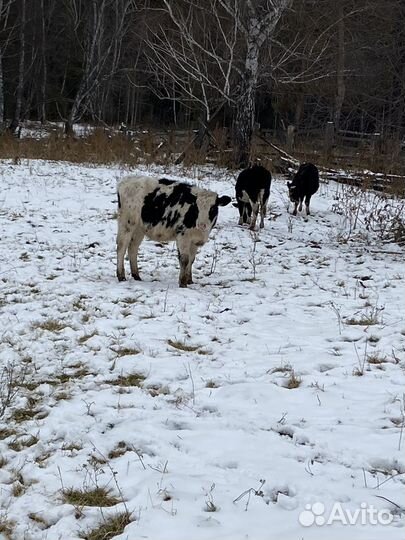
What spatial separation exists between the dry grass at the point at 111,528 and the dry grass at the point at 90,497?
6.3 inches

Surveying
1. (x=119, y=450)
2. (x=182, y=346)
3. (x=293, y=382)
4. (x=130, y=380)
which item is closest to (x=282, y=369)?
(x=293, y=382)

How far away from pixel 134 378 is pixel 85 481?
152 centimetres

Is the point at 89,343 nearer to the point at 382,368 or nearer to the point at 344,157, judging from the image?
the point at 382,368

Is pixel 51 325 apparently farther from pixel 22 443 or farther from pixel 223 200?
pixel 223 200

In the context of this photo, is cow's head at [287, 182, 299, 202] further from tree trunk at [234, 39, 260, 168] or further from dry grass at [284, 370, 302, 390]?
dry grass at [284, 370, 302, 390]

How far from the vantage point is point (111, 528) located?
2.92 m

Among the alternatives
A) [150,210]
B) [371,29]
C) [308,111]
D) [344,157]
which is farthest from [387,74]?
[150,210]

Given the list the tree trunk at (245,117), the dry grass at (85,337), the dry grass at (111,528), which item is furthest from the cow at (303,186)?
the dry grass at (111,528)

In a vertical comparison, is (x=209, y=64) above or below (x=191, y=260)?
above

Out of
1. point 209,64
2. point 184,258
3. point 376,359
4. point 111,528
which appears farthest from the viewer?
point 209,64

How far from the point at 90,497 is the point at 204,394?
56.9 inches

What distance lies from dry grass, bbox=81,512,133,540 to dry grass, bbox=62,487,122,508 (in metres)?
0.16

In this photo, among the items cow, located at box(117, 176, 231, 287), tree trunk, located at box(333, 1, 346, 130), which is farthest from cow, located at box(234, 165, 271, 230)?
tree trunk, located at box(333, 1, 346, 130)

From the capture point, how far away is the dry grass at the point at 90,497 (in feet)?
10.3
